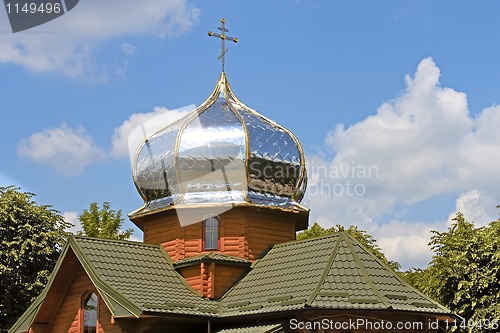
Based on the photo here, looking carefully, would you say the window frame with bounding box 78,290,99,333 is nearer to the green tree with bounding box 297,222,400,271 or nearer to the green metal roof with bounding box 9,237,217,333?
the green metal roof with bounding box 9,237,217,333

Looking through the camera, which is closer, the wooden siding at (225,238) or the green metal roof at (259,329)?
the green metal roof at (259,329)

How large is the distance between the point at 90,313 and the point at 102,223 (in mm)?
18769

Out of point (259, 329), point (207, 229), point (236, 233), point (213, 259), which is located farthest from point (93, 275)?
point (259, 329)

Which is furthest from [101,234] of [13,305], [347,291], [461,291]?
[347,291]

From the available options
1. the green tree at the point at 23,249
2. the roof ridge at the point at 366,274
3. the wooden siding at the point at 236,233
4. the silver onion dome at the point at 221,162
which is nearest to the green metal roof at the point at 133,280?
the wooden siding at the point at 236,233

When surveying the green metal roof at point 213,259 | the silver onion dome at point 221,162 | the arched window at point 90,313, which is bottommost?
the arched window at point 90,313

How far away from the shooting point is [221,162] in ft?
76.8

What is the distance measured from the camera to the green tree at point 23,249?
101ft

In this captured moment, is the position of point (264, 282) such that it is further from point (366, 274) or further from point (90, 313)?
point (90, 313)

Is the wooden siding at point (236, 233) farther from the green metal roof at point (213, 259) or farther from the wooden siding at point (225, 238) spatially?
the green metal roof at point (213, 259)

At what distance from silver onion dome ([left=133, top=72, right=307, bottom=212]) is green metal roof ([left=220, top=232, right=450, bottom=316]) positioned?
6.46ft

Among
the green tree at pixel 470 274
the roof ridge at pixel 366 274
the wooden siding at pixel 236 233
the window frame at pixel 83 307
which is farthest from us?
the green tree at pixel 470 274

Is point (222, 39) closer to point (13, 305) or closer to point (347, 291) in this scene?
point (347, 291)

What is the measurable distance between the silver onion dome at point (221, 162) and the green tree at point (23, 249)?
334 inches
